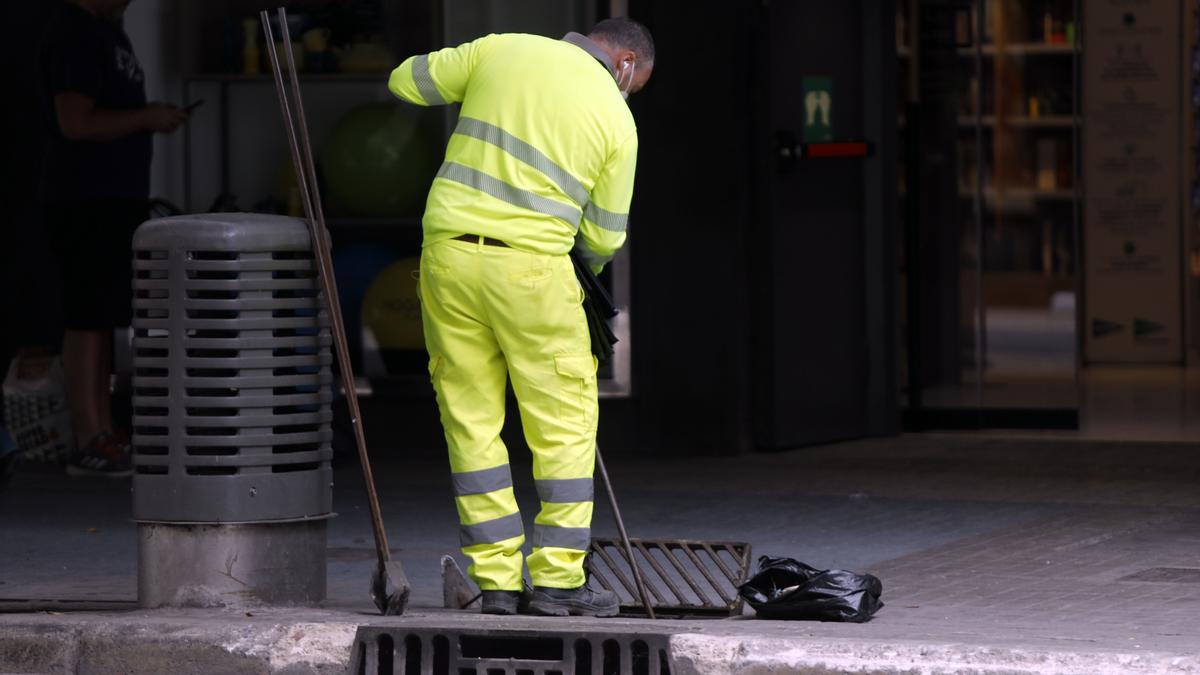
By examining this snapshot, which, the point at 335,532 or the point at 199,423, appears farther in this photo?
the point at 335,532

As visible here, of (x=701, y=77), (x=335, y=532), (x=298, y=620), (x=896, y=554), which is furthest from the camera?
(x=701, y=77)

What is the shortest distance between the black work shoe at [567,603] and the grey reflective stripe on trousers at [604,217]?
104 centimetres

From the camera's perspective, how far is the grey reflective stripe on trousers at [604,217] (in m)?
6.32

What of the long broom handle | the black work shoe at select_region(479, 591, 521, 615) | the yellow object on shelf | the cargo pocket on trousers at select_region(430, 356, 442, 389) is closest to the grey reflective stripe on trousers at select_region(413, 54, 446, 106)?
the long broom handle

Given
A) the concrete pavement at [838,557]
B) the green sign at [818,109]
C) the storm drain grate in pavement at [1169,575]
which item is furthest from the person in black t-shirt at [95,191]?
the storm drain grate in pavement at [1169,575]

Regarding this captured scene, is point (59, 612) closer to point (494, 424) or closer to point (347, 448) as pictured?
point (494, 424)

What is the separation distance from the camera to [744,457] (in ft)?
33.9

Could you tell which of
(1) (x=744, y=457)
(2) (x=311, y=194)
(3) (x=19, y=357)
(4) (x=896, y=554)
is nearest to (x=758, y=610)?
(4) (x=896, y=554)

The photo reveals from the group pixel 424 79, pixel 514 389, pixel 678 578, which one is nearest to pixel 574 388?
pixel 514 389

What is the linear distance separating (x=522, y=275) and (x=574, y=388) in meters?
0.35

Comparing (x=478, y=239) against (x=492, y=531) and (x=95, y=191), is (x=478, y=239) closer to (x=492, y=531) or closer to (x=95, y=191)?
(x=492, y=531)

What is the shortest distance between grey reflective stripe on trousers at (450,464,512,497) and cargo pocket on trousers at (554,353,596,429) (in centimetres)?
26

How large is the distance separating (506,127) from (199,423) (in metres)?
1.22

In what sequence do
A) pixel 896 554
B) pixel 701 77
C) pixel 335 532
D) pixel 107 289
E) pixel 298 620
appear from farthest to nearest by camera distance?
pixel 701 77, pixel 107 289, pixel 335 532, pixel 896 554, pixel 298 620
